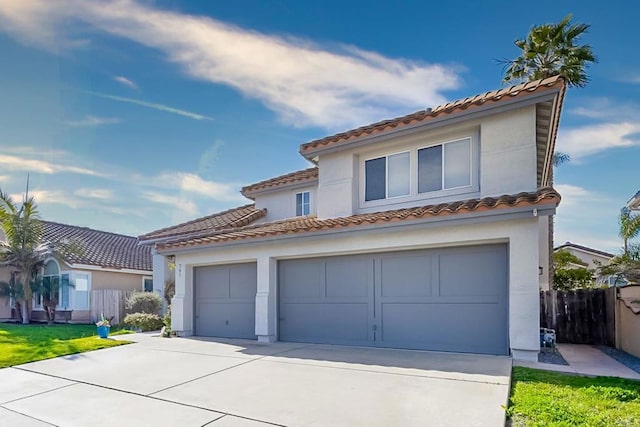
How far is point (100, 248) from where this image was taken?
2642 cm

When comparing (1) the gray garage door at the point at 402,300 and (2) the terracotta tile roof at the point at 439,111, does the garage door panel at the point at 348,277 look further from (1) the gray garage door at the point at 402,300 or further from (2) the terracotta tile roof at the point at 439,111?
(2) the terracotta tile roof at the point at 439,111

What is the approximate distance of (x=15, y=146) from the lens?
1460 cm

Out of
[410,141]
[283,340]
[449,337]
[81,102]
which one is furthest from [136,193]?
[449,337]

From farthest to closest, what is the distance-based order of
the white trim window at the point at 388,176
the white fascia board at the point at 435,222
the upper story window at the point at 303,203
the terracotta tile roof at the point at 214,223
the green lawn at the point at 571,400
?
the terracotta tile roof at the point at 214,223 → the upper story window at the point at 303,203 → the white trim window at the point at 388,176 → the white fascia board at the point at 435,222 → the green lawn at the point at 571,400

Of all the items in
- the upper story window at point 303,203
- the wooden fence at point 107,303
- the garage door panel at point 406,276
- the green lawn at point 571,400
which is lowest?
the wooden fence at point 107,303

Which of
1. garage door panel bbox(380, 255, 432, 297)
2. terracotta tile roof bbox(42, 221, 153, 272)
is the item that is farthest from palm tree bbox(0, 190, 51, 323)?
garage door panel bbox(380, 255, 432, 297)

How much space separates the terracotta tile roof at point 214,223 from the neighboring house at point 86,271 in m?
4.17

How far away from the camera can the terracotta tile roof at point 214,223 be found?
18484 millimetres

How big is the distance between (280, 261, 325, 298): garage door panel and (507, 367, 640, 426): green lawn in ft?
19.1

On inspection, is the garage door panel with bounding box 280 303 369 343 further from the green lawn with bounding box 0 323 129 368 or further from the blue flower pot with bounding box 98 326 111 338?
the blue flower pot with bounding box 98 326 111 338

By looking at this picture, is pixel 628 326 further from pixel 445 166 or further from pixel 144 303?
pixel 144 303

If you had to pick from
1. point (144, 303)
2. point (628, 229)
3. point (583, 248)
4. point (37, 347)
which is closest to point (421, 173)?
point (628, 229)

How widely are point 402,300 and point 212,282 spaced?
6.92 metres

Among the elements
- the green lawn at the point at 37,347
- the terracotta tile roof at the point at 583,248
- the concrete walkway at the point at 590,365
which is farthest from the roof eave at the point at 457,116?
the terracotta tile roof at the point at 583,248
